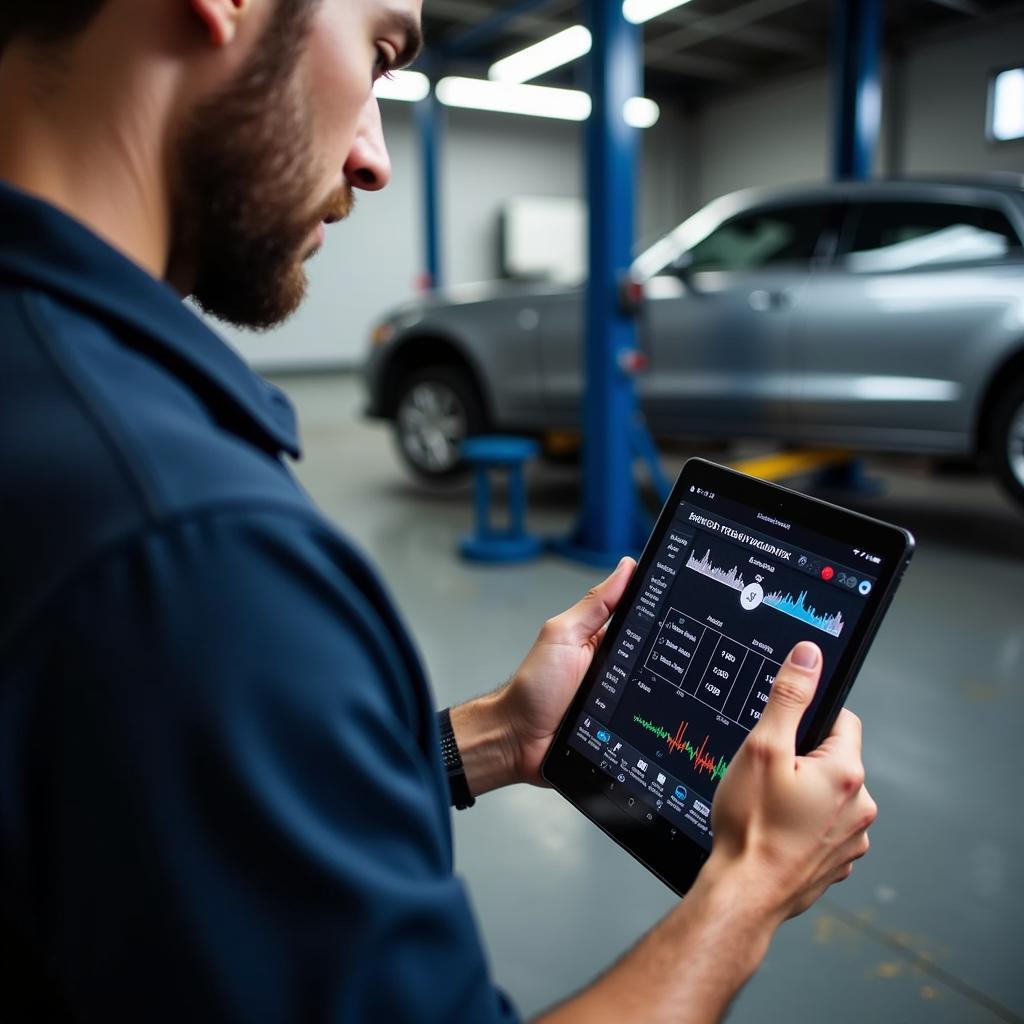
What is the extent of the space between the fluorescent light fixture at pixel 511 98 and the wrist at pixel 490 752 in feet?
25.6

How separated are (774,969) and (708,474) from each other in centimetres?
104

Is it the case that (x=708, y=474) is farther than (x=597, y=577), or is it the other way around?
(x=597, y=577)

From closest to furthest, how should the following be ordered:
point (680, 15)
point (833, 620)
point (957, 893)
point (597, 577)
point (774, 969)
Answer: point (833, 620)
point (774, 969)
point (957, 893)
point (597, 577)
point (680, 15)

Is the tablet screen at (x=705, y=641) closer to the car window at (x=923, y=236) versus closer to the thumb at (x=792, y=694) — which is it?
the thumb at (x=792, y=694)

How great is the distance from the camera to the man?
0.41 meters

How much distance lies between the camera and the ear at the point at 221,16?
0.52 meters

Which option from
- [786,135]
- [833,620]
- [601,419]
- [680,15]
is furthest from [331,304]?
[833,620]

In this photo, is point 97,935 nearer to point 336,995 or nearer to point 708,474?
point 336,995

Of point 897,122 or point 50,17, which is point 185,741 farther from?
point 897,122

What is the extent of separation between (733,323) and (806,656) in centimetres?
356

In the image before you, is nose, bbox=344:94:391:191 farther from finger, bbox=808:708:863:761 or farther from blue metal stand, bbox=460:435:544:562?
blue metal stand, bbox=460:435:544:562

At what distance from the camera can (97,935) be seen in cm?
42

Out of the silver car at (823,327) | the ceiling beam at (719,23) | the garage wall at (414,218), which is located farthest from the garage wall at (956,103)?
the silver car at (823,327)

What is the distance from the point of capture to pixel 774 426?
13.4 feet
